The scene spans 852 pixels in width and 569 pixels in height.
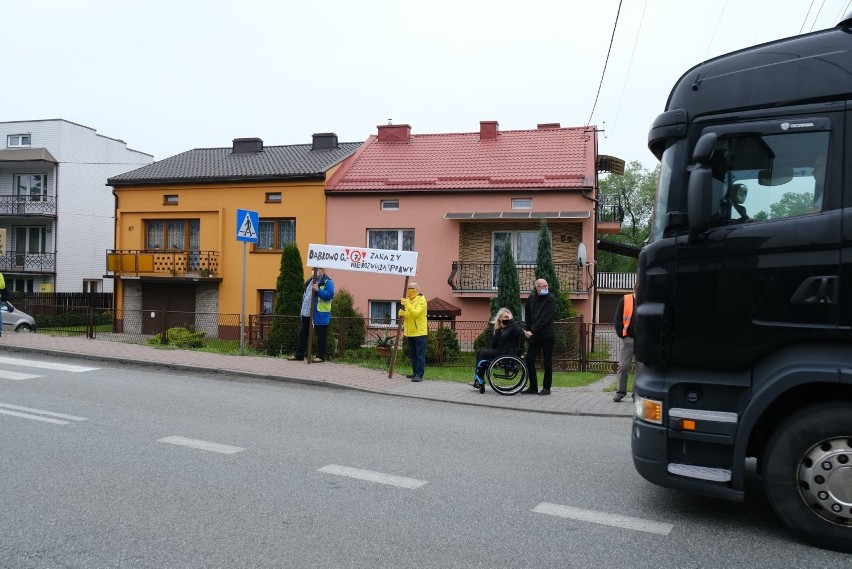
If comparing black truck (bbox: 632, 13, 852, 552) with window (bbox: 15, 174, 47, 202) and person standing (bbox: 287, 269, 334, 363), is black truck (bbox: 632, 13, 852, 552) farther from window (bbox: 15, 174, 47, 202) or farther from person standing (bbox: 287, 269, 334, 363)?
window (bbox: 15, 174, 47, 202)

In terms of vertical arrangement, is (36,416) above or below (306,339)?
below

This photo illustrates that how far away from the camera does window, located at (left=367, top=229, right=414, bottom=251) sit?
80.0ft

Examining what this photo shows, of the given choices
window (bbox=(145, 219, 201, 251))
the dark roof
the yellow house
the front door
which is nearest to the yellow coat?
the yellow house

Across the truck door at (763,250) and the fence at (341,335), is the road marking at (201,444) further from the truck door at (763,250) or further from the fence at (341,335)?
the fence at (341,335)

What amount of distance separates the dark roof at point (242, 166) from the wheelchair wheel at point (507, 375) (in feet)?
49.0

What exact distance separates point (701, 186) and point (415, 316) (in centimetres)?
811

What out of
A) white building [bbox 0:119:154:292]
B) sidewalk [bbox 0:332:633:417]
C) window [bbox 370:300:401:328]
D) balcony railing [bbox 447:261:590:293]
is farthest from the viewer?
white building [bbox 0:119:154:292]

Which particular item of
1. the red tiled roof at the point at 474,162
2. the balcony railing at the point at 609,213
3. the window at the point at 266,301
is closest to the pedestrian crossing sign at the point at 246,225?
the red tiled roof at the point at 474,162

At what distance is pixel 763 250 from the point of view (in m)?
4.67

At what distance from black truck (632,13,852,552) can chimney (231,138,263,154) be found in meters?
26.6

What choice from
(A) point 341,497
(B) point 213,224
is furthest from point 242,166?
(A) point 341,497

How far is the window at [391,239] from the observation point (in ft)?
80.0

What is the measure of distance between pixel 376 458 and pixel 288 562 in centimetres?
255

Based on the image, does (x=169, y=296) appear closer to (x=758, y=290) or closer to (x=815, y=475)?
(x=758, y=290)
